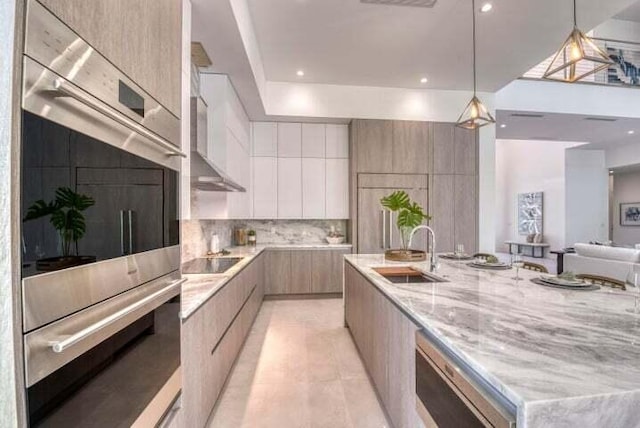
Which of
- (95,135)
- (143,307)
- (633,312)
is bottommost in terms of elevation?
(633,312)

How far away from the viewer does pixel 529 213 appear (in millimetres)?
10273

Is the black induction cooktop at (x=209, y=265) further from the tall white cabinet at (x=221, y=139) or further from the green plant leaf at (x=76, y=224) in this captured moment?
the green plant leaf at (x=76, y=224)

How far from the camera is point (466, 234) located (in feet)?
16.0

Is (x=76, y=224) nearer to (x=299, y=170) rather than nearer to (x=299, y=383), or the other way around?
(x=299, y=383)

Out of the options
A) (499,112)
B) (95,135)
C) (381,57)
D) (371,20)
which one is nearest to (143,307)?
(95,135)

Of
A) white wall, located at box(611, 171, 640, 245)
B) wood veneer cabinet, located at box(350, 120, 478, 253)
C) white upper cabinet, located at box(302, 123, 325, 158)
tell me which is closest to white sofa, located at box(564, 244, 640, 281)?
Answer: wood veneer cabinet, located at box(350, 120, 478, 253)

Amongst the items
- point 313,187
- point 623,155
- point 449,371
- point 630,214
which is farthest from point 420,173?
point 630,214

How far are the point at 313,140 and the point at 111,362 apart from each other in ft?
14.8

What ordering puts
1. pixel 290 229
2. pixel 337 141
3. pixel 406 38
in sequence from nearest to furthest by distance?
pixel 406 38
pixel 337 141
pixel 290 229

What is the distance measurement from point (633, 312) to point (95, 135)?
7.15 ft

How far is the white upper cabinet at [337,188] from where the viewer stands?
5031 millimetres

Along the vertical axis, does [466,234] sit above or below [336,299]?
above

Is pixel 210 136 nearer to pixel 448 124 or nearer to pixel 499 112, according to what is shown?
pixel 448 124

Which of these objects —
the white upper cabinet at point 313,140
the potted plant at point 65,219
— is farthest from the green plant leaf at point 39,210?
the white upper cabinet at point 313,140
